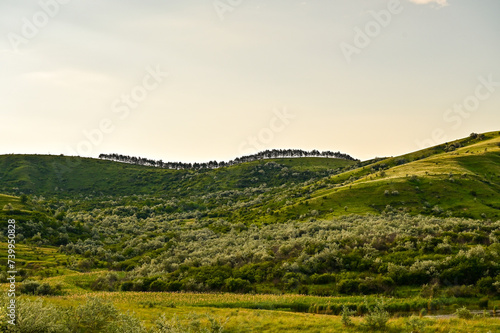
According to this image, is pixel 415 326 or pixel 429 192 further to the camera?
pixel 429 192

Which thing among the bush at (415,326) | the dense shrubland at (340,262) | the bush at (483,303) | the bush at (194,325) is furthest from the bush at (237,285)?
the bush at (483,303)

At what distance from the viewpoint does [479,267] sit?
32688mm

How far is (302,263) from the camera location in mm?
44219

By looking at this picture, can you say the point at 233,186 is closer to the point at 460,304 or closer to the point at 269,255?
the point at 269,255

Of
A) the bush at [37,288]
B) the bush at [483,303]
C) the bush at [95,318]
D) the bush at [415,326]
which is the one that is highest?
the bush at [95,318]

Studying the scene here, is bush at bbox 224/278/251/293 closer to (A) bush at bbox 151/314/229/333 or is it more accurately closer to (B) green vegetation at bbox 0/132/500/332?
(B) green vegetation at bbox 0/132/500/332

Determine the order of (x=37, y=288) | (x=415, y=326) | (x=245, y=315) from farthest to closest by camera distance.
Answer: (x=37, y=288) < (x=245, y=315) < (x=415, y=326)

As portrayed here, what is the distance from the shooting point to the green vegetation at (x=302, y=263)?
26.2m

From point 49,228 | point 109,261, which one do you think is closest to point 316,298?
point 109,261

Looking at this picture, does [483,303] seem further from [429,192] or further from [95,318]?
[429,192]

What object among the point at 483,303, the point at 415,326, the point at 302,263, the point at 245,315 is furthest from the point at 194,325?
the point at 483,303

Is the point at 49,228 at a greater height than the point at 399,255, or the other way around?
the point at 399,255

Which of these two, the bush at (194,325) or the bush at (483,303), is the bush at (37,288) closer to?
the bush at (194,325)

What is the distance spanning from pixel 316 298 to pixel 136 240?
204ft
